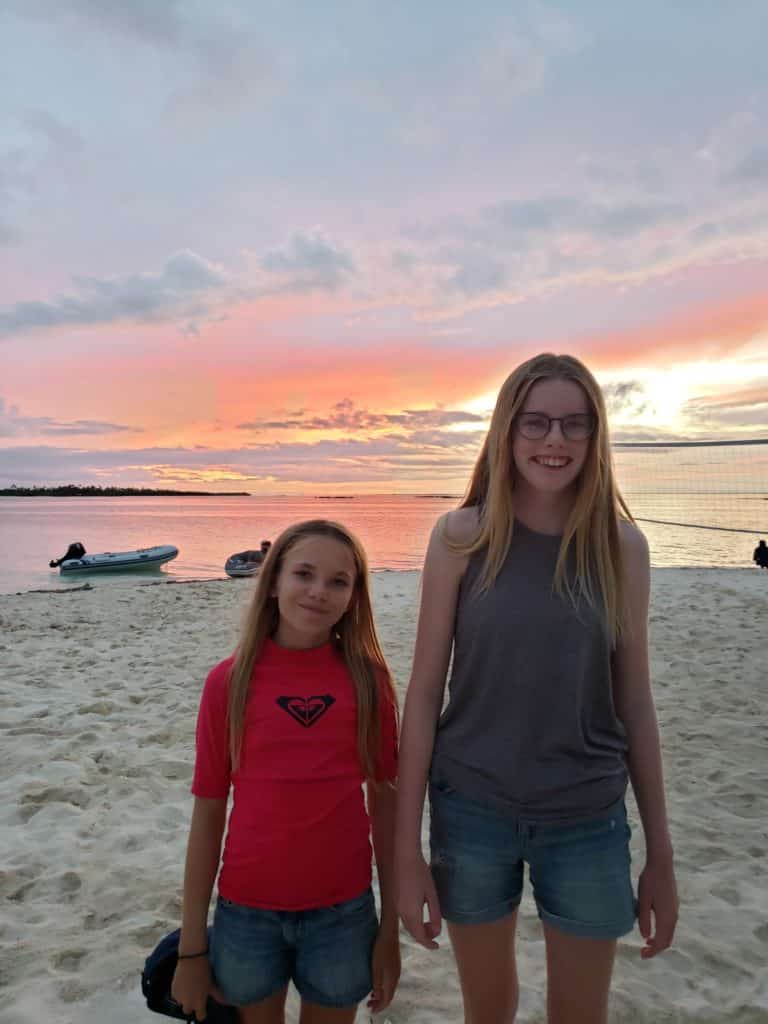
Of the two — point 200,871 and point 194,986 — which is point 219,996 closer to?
point 194,986

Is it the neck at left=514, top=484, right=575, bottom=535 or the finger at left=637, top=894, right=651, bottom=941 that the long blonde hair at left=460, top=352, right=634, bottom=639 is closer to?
the neck at left=514, top=484, right=575, bottom=535

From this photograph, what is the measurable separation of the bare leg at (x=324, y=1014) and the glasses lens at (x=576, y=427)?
5.25 feet

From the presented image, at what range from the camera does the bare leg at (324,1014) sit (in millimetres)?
1839

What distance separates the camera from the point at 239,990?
1.74m

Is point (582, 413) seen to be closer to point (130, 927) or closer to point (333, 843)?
point (333, 843)

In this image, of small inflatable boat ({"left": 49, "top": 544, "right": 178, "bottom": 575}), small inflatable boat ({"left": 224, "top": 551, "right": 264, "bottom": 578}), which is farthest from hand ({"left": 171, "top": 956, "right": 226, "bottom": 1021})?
small inflatable boat ({"left": 49, "top": 544, "right": 178, "bottom": 575})

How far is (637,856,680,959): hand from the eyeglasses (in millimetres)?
1099

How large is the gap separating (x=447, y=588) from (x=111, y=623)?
30.6 feet

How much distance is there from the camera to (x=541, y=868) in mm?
1697

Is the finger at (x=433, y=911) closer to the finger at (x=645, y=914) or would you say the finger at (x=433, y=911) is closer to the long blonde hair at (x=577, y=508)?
the finger at (x=645, y=914)

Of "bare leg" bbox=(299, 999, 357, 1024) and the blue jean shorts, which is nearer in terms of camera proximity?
the blue jean shorts

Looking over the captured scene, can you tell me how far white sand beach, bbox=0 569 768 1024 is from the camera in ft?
8.74

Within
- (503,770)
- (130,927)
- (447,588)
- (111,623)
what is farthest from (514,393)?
(111,623)

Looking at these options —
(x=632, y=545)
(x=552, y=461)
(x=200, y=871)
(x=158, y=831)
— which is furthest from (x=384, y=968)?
(x=158, y=831)
